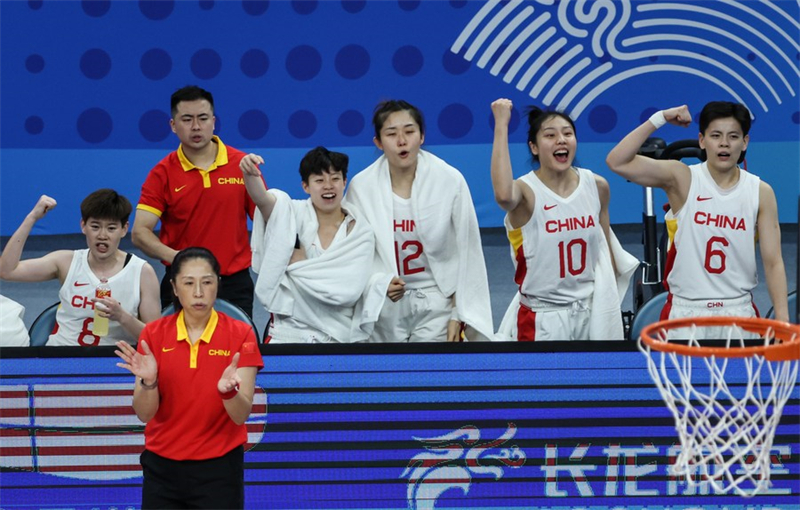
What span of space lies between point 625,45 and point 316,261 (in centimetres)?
560

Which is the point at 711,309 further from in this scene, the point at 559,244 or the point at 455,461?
the point at 455,461

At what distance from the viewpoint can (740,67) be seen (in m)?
10.4

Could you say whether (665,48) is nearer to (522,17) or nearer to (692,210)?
(522,17)

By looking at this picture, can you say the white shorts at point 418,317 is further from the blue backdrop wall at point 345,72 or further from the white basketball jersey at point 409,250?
the blue backdrop wall at point 345,72

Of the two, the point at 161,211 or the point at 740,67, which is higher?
the point at 740,67

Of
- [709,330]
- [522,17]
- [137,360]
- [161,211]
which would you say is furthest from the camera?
[522,17]

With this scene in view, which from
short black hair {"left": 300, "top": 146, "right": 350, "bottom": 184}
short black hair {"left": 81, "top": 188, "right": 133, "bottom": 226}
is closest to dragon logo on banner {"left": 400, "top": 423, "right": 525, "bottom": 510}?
short black hair {"left": 300, "top": 146, "right": 350, "bottom": 184}

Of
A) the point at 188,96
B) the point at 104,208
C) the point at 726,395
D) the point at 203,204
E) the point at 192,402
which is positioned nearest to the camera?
the point at 192,402

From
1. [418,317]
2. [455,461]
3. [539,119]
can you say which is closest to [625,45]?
[539,119]

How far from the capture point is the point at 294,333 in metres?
5.63

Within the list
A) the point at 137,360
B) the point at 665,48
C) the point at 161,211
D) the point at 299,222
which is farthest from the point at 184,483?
the point at 665,48

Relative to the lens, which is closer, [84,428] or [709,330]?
[84,428]

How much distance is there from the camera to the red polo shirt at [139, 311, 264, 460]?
4320 millimetres

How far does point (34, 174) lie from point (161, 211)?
15.0ft
